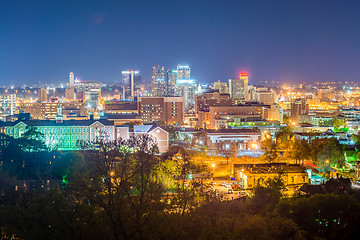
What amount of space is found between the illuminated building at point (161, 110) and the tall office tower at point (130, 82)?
18632 millimetres

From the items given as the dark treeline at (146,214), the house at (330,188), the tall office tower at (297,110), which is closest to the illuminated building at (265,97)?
the tall office tower at (297,110)

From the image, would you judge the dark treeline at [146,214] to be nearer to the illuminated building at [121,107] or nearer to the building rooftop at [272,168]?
the building rooftop at [272,168]

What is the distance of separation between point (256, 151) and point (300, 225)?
29.4 feet

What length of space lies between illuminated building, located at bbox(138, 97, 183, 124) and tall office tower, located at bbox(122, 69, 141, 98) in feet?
61.1

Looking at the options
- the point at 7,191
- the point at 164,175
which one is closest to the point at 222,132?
the point at 164,175

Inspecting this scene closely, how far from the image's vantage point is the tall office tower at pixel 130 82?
147 ft

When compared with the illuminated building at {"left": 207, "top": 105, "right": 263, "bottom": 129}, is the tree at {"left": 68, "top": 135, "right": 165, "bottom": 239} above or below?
below

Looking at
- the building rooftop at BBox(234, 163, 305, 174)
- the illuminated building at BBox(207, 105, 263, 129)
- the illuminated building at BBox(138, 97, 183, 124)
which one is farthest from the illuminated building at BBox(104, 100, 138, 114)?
the building rooftop at BBox(234, 163, 305, 174)

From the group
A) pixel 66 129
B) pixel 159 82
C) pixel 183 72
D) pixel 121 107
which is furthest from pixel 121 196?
pixel 183 72

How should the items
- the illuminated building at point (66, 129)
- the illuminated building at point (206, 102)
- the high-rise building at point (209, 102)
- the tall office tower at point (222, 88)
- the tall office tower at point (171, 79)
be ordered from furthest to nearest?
1. the tall office tower at point (171, 79)
2. the tall office tower at point (222, 88)
3. the high-rise building at point (209, 102)
4. the illuminated building at point (206, 102)
5. the illuminated building at point (66, 129)

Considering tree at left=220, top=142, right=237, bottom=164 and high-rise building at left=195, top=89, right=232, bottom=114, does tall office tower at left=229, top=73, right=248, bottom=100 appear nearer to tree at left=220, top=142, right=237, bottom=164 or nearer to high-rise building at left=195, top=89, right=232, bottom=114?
high-rise building at left=195, top=89, right=232, bottom=114

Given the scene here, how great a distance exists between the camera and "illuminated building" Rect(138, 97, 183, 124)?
25094 millimetres

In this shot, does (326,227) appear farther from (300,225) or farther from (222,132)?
(222,132)

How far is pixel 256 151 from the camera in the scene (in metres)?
15.6
